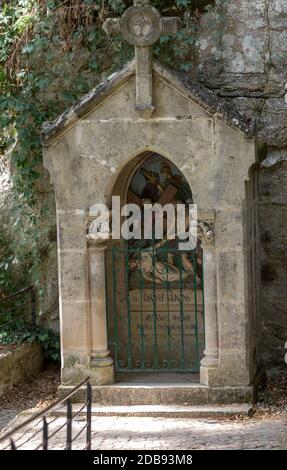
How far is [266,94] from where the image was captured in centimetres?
1093

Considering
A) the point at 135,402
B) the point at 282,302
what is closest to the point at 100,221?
the point at 135,402

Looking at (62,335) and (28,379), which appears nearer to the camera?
(62,335)

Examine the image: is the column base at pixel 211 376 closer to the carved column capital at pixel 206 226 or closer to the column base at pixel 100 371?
the column base at pixel 100 371

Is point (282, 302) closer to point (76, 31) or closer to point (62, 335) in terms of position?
point (62, 335)

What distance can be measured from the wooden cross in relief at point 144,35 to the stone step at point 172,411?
2.99 meters

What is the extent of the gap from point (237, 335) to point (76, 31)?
4.41 m

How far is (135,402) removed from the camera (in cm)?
939

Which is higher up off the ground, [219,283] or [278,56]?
[278,56]

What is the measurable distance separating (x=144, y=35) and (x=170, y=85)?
1.85 ft

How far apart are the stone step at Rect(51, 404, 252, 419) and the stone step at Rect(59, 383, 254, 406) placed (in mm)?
90

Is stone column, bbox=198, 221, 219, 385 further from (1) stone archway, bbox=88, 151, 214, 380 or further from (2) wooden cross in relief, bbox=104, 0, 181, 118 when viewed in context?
(2) wooden cross in relief, bbox=104, 0, 181, 118

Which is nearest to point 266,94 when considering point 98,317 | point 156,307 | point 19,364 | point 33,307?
point 156,307

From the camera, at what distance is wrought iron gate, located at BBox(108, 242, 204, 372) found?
1013 centimetres
